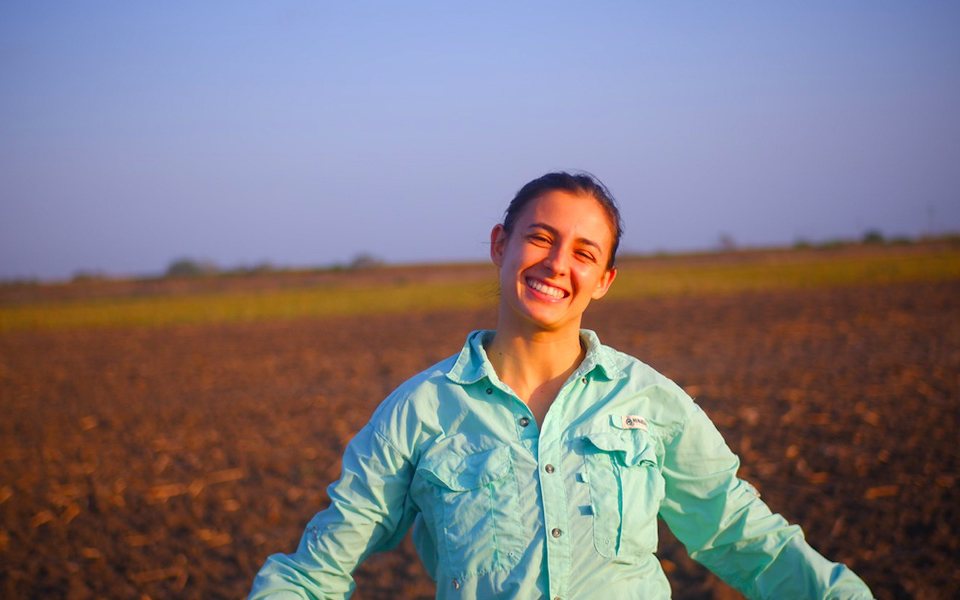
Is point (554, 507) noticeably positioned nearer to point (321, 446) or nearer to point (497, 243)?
point (497, 243)

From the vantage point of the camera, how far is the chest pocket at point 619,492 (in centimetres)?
189

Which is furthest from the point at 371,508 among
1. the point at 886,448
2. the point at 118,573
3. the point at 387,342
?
the point at 387,342

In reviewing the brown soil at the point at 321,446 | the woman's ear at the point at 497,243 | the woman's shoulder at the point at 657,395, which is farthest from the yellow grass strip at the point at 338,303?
the woman's shoulder at the point at 657,395

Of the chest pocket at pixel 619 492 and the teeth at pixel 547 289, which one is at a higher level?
the teeth at pixel 547 289

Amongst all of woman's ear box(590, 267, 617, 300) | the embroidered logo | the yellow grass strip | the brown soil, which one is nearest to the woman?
the embroidered logo

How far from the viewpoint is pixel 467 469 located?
75.4 inches

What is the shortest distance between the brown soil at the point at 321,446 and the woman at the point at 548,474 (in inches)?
125

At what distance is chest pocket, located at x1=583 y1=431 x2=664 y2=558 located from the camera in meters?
1.89

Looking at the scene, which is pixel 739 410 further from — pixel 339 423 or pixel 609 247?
Answer: pixel 609 247

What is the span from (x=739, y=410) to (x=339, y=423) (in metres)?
5.06

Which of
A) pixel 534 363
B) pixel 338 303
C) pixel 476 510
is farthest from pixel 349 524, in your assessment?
pixel 338 303

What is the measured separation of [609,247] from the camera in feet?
7.13

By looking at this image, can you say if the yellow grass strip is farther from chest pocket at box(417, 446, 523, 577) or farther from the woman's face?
chest pocket at box(417, 446, 523, 577)

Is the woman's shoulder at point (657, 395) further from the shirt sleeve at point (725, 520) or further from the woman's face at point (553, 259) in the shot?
the woman's face at point (553, 259)
